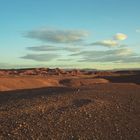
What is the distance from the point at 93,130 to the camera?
1230 centimetres

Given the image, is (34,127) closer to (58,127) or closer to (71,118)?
(58,127)

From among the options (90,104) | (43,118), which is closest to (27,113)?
(43,118)

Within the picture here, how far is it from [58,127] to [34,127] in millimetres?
851

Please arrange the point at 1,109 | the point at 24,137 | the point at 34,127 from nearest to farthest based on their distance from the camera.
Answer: the point at 24,137
the point at 34,127
the point at 1,109

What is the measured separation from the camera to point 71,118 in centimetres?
1341

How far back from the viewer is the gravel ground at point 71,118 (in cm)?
1181

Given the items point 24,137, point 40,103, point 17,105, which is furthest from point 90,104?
point 24,137

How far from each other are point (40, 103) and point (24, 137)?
4690mm

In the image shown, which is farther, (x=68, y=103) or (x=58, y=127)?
(x=68, y=103)

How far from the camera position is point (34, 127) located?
12281 millimetres

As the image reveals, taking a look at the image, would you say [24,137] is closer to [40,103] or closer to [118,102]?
[40,103]

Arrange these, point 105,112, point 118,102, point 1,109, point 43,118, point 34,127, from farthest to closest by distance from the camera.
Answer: point 118,102, point 1,109, point 105,112, point 43,118, point 34,127

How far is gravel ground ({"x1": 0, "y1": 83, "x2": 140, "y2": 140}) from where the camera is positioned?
1181 cm

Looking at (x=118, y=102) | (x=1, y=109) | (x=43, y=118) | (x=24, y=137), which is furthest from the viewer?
(x=118, y=102)
